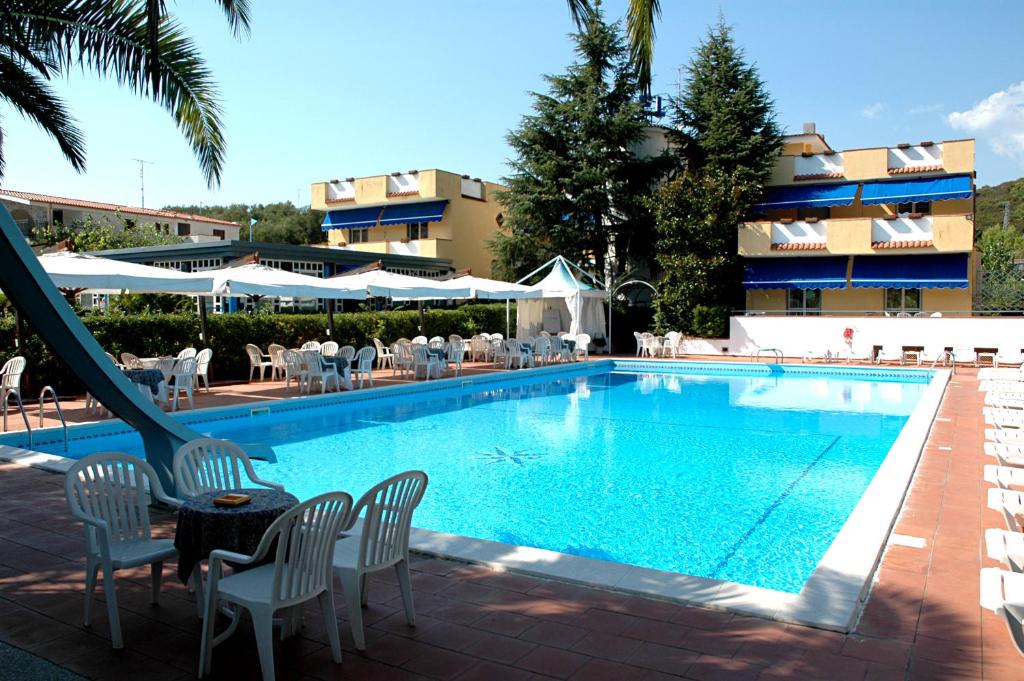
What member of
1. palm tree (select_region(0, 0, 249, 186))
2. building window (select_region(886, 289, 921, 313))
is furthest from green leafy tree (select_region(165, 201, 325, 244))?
palm tree (select_region(0, 0, 249, 186))

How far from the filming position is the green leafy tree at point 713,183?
84.4 feet

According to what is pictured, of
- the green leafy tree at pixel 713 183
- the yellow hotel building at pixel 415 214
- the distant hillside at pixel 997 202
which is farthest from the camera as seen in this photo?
the distant hillside at pixel 997 202

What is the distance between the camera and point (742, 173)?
26.1 m

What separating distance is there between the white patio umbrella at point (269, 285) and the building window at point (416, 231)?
19233 mm

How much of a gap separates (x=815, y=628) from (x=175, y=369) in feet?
36.9

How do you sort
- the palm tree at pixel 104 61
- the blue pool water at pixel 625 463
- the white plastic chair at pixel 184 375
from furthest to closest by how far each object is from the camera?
the white plastic chair at pixel 184 375 < the palm tree at pixel 104 61 < the blue pool water at pixel 625 463

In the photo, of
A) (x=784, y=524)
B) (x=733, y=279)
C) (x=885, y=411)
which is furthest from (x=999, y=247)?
(x=784, y=524)

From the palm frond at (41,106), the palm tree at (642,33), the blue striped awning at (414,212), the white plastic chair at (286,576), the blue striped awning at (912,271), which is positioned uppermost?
the blue striped awning at (414,212)

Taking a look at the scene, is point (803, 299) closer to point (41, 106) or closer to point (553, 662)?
point (41, 106)

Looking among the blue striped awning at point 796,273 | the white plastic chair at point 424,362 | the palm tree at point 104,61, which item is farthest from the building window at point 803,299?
the palm tree at point 104,61

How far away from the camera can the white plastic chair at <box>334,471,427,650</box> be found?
3.73m

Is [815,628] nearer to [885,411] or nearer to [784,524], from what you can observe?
[784,524]

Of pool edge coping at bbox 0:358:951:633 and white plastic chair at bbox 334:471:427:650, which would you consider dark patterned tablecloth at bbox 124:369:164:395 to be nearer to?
pool edge coping at bbox 0:358:951:633

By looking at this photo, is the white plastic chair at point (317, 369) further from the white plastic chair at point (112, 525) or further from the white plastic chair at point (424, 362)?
the white plastic chair at point (112, 525)
